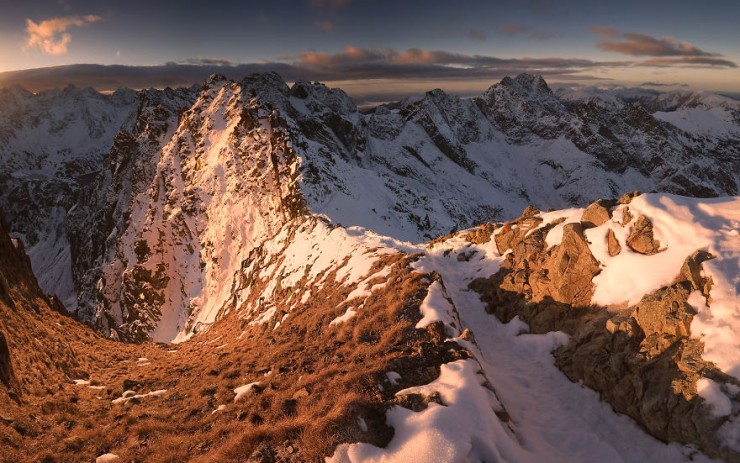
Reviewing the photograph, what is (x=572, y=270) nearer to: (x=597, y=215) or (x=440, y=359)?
(x=597, y=215)

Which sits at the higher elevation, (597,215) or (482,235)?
(597,215)

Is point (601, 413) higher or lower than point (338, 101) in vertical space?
lower

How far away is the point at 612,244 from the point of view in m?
18.9

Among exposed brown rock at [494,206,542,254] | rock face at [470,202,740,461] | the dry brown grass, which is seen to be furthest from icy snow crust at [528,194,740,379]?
the dry brown grass

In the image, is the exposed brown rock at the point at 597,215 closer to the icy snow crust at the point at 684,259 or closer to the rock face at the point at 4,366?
the icy snow crust at the point at 684,259

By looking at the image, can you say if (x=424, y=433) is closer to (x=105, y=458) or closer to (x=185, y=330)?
(x=105, y=458)

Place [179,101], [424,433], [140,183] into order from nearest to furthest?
1. [424,433]
2. [140,183]
3. [179,101]

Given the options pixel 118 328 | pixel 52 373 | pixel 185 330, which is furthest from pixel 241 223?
pixel 52 373

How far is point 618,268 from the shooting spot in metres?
17.8

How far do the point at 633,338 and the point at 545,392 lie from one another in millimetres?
3879

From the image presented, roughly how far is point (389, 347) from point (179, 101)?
160 metres

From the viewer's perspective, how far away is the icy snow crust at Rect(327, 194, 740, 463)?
364 inches

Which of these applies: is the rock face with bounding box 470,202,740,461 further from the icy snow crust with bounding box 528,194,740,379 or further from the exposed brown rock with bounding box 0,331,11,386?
the exposed brown rock with bounding box 0,331,11,386

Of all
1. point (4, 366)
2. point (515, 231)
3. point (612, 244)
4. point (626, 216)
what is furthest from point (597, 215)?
point (4, 366)
